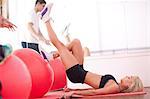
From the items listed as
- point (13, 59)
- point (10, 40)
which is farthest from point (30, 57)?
point (10, 40)

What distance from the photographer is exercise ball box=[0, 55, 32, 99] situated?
7.43ft

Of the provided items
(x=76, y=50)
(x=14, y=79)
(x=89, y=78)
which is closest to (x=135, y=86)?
(x=89, y=78)

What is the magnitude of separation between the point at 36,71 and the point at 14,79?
39 centimetres

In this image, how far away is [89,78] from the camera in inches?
124

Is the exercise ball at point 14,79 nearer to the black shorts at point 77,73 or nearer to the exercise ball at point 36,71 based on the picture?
the exercise ball at point 36,71

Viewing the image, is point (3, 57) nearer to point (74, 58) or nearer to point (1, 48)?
point (1, 48)

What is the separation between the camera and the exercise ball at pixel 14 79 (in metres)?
2.26

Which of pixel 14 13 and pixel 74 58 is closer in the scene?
pixel 74 58

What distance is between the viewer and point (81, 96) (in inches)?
113

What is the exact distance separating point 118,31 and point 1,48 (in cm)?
320

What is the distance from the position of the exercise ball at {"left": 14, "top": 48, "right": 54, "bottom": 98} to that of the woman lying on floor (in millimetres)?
384

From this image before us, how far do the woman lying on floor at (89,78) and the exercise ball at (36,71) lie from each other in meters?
0.38

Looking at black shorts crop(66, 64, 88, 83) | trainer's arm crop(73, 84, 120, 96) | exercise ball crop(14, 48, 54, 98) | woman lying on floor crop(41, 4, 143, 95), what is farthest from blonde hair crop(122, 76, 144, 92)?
exercise ball crop(14, 48, 54, 98)

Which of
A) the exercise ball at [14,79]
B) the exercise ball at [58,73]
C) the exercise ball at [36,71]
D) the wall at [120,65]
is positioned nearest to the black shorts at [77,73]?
the exercise ball at [36,71]
